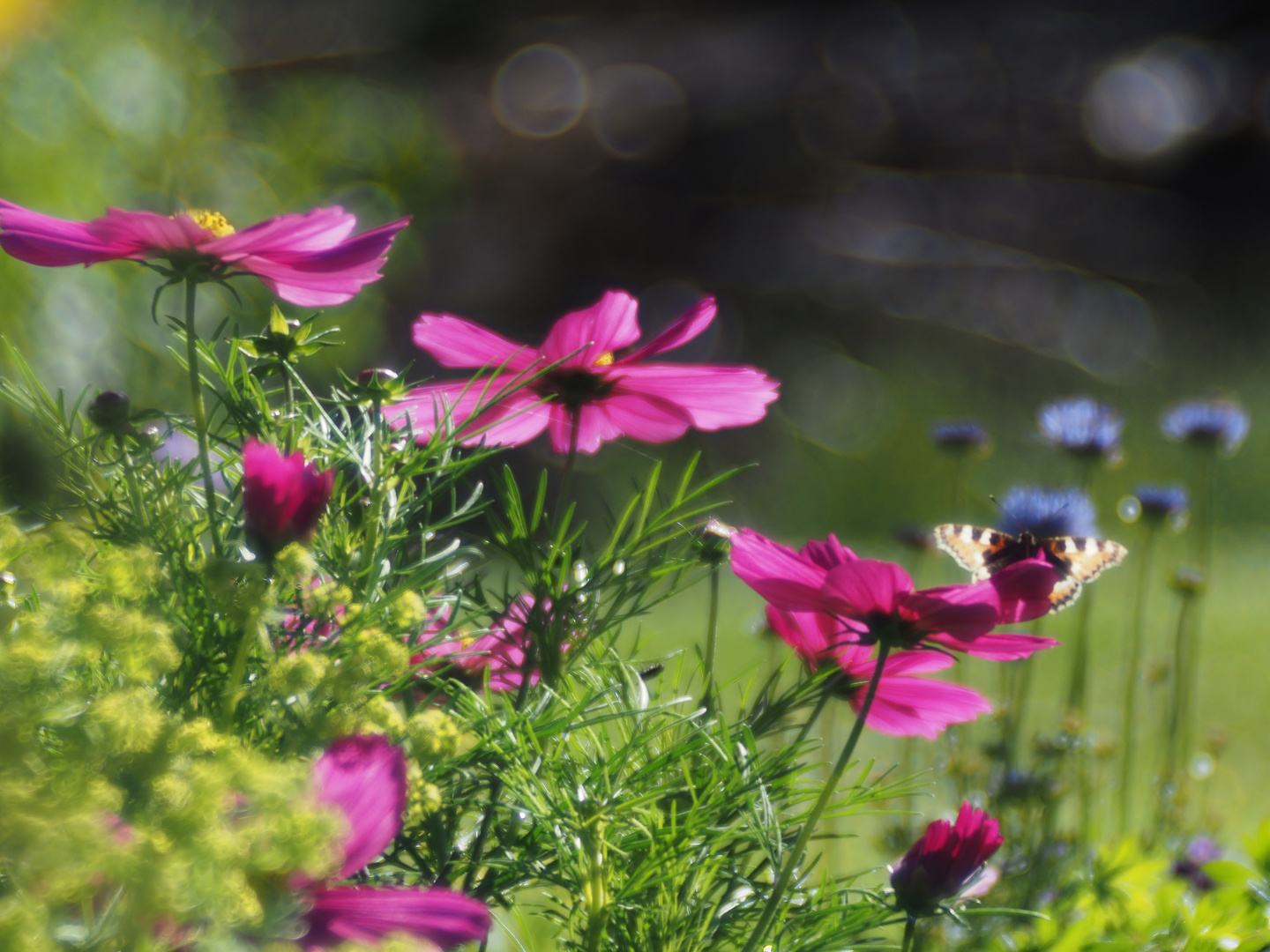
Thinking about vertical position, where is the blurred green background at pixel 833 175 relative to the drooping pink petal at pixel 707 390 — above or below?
above

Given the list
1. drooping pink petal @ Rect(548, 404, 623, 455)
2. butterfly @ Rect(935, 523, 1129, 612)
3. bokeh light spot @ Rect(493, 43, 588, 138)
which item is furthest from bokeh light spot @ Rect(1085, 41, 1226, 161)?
drooping pink petal @ Rect(548, 404, 623, 455)

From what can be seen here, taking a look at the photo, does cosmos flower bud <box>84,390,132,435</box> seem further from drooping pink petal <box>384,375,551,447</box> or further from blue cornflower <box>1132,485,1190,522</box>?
blue cornflower <box>1132,485,1190,522</box>

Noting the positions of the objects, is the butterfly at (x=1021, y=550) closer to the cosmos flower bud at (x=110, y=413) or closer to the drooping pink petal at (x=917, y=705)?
the drooping pink petal at (x=917, y=705)

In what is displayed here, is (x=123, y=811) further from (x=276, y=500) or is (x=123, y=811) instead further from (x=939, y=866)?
(x=939, y=866)

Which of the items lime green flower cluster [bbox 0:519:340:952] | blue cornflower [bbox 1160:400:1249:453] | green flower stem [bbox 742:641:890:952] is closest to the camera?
lime green flower cluster [bbox 0:519:340:952]

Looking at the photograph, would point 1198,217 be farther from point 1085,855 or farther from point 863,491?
point 1085,855

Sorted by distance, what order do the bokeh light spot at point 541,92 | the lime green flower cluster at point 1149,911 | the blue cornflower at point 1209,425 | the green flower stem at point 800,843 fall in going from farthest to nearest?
the bokeh light spot at point 541,92
the blue cornflower at point 1209,425
the lime green flower cluster at point 1149,911
the green flower stem at point 800,843

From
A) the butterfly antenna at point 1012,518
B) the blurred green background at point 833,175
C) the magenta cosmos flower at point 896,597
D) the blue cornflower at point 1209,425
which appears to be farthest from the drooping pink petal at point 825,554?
the blurred green background at point 833,175

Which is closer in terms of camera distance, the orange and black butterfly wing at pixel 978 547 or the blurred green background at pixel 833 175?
the orange and black butterfly wing at pixel 978 547
